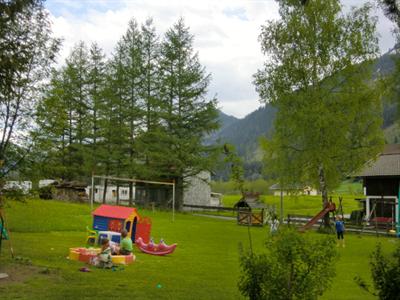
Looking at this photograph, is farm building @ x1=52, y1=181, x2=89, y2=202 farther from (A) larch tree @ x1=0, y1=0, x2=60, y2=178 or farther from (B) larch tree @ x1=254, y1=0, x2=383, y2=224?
(A) larch tree @ x1=0, y1=0, x2=60, y2=178

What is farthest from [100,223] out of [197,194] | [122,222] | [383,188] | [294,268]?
[197,194]

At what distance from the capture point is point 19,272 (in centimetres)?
1193

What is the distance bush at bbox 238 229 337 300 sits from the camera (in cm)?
697

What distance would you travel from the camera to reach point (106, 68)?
5388cm

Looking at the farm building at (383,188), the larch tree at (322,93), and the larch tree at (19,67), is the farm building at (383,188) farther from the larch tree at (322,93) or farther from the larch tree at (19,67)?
the larch tree at (19,67)

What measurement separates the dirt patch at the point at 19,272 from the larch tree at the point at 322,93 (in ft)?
67.4

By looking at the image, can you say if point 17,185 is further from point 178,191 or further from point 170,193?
point 170,193

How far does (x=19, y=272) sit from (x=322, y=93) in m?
23.1

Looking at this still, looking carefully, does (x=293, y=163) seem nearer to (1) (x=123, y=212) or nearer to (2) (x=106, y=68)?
(1) (x=123, y=212)

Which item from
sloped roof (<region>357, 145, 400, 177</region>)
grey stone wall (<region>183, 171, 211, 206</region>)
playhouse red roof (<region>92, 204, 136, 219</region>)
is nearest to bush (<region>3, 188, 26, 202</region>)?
playhouse red roof (<region>92, 204, 136, 219</region>)

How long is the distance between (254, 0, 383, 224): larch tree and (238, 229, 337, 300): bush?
2287 centimetres

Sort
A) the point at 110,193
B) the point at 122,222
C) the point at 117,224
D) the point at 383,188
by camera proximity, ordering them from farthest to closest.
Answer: the point at 110,193
the point at 383,188
the point at 117,224
the point at 122,222

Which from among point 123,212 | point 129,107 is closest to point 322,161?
point 123,212

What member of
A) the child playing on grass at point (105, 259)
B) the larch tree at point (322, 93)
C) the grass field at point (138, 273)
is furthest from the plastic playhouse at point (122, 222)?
the larch tree at point (322, 93)
